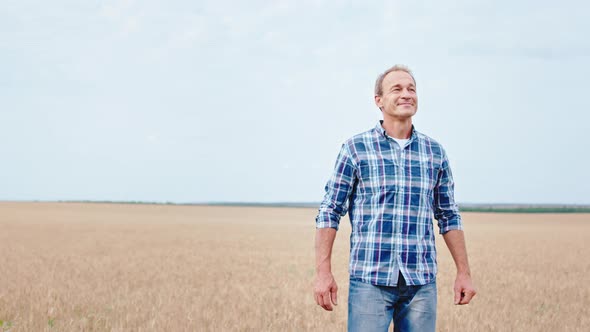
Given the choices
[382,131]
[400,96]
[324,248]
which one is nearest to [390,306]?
[324,248]

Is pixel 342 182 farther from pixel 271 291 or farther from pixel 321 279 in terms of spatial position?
pixel 271 291

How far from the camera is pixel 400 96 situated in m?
3.58

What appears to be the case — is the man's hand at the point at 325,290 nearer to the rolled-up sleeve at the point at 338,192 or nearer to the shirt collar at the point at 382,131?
the rolled-up sleeve at the point at 338,192

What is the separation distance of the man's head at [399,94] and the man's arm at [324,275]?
0.81m

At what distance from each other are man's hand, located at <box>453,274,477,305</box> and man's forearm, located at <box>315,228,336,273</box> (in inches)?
33.8

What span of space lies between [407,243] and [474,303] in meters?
7.37

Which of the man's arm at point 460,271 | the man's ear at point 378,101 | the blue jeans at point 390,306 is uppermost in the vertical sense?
the man's ear at point 378,101

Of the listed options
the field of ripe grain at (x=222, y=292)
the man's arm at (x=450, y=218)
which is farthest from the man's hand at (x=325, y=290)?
the field of ripe grain at (x=222, y=292)

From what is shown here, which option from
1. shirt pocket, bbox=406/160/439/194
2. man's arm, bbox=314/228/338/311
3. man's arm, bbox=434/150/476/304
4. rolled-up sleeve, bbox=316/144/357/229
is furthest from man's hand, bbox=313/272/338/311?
man's arm, bbox=434/150/476/304

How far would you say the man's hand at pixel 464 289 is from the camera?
3773mm

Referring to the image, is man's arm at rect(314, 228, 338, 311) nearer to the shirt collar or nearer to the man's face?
the shirt collar

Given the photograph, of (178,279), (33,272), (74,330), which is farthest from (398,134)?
(33,272)

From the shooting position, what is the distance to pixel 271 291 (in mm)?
10883

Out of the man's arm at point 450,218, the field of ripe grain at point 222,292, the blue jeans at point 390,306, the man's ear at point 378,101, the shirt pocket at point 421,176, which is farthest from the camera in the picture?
the field of ripe grain at point 222,292
